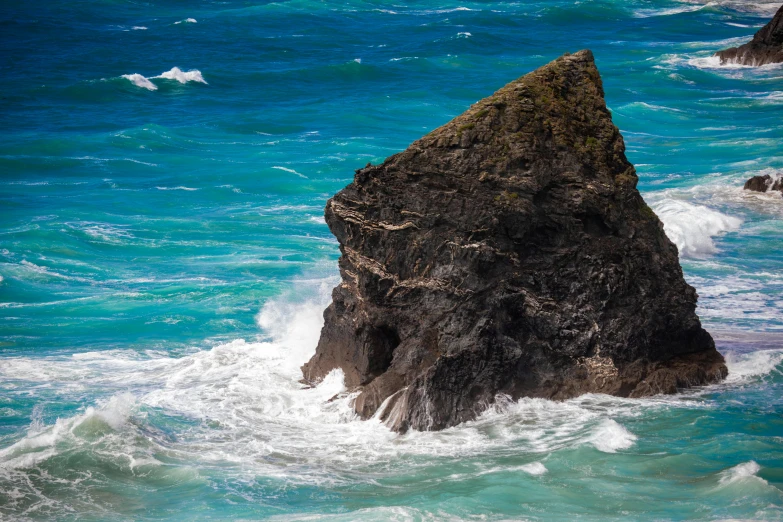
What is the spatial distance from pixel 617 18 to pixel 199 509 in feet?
219

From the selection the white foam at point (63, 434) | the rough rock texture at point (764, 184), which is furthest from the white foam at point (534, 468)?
the rough rock texture at point (764, 184)

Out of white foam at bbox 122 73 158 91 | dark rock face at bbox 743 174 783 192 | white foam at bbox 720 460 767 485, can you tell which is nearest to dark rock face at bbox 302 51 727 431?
white foam at bbox 720 460 767 485

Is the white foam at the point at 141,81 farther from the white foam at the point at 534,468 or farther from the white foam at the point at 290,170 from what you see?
the white foam at the point at 534,468

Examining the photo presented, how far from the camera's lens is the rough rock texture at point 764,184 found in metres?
27.3

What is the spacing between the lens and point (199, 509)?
1019 cm

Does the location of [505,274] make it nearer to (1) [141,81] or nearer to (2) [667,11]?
(1) [141,81]

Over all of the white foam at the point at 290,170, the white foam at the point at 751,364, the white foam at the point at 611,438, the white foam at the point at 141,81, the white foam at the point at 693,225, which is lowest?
the white foam at the point at 290,170

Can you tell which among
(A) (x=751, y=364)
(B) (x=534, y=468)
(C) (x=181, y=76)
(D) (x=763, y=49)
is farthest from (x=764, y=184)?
(C) (x=181, y=76)

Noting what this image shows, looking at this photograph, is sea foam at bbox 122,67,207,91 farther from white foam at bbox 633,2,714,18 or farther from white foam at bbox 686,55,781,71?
white foam at bbox 633,2,714,18

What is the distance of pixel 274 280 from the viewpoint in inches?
856

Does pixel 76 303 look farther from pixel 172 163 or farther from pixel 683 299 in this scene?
pixel 172 163

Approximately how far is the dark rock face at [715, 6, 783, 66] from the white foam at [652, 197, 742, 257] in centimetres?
2891

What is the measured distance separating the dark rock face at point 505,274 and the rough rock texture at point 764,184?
15872mm

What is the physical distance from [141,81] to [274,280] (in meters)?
30.0
